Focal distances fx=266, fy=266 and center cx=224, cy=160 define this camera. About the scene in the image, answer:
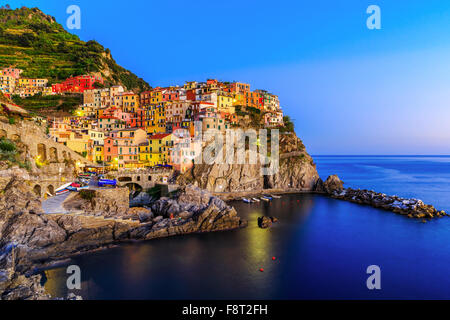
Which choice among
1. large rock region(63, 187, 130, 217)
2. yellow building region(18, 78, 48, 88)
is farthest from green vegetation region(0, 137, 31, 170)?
yellow building region(18, 78, 48, 88)

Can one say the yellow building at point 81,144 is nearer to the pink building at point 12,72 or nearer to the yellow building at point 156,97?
the yellow building at point 156,97

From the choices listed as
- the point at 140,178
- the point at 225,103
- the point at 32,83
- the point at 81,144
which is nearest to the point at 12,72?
the point at 32,83

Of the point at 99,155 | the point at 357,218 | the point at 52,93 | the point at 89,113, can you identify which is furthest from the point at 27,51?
the point at 357,218

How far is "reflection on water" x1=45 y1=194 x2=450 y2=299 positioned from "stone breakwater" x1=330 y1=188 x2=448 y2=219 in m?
3.31

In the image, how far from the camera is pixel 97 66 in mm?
73500

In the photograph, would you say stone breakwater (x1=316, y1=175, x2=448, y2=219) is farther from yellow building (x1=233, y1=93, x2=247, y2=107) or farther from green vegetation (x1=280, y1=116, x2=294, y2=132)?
yellow building (x1=233, y1=93, x2=247, y2=107)

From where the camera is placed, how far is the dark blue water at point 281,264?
16.4 meters

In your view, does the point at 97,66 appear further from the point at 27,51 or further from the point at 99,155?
the point at 99,155

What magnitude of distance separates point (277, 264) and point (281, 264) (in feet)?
1.02

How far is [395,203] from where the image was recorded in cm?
3716

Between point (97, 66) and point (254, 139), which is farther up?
point (97, 66)

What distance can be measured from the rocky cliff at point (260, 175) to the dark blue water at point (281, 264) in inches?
468
